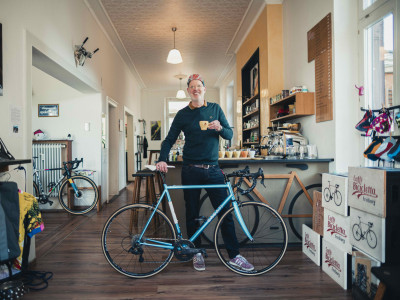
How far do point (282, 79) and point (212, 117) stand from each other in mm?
2330

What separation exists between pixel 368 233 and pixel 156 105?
9.61 meters

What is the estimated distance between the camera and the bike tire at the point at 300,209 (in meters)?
2.86

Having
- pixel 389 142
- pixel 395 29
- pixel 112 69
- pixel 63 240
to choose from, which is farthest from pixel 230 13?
pixel 63 240

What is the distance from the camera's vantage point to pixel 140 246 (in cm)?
212

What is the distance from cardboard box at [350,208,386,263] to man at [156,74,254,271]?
79 centimetres

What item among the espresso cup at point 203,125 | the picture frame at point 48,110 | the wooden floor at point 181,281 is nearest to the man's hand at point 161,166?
the espresso cup at point 203,125

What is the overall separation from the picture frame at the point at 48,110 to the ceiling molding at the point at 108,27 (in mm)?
1611

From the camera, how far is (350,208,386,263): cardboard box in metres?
1.62

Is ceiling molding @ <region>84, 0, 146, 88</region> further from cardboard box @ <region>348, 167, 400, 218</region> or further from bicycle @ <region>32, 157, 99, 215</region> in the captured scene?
cardboard box @ <region>348, 167, 400, 218</region>

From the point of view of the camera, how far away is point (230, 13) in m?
4.77

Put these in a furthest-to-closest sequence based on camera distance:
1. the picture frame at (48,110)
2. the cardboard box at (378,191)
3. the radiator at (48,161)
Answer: the picture frame at (48,110) < the radiator at (48,161) < the cardboard box at (378,191)

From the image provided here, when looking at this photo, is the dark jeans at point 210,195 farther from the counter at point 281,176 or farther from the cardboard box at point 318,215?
the cardboard box at point 318,215

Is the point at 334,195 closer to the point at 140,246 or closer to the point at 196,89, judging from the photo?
the point at 196,89

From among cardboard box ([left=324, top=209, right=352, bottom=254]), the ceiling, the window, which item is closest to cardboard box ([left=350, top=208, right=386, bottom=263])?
cardboard box ([left=324, top=209, right=352, bottom=254])
